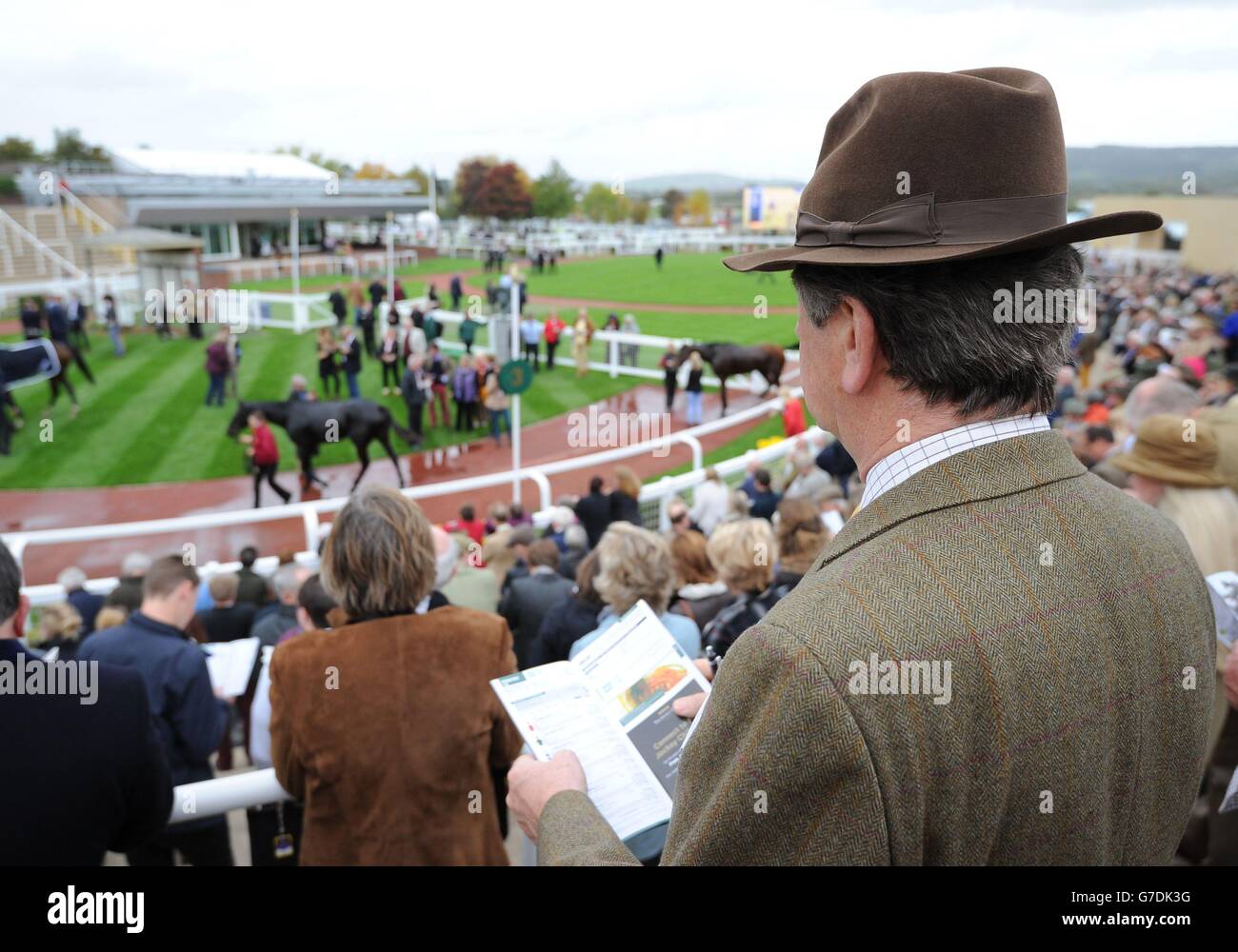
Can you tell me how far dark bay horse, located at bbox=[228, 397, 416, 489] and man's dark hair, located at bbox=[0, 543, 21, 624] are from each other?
1074 cm

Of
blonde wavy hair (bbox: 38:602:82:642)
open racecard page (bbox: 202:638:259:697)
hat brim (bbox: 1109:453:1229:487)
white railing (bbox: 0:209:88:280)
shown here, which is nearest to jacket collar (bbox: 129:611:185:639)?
open racecard page (bbox: 202:638:259:697)

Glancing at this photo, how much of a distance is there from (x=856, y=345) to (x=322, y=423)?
12571 millimetres

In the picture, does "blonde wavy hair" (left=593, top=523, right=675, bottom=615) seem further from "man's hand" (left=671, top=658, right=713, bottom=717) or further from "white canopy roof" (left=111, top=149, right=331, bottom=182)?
"white canopy roof" (left=111, top=149, right=331, bottom=182)

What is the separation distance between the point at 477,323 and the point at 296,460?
774cm

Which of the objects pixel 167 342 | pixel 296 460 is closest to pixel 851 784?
pixel 296 460

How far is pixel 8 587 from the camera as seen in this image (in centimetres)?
222

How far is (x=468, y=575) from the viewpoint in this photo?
659 centimetres

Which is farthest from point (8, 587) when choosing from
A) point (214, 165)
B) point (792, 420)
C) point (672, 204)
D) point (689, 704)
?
point (672, 204)

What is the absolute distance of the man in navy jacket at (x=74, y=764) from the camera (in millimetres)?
1965

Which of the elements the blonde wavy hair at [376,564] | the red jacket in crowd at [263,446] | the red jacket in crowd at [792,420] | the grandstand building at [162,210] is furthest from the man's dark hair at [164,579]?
the grandstand building at [162,210]

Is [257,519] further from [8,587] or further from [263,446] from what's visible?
Result: [8,587]

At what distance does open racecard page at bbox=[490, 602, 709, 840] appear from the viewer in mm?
1819

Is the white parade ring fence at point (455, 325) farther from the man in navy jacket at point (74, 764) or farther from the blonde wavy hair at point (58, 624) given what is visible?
the man in navy jacket at point (74, 764)
